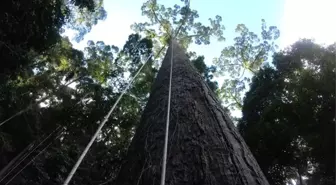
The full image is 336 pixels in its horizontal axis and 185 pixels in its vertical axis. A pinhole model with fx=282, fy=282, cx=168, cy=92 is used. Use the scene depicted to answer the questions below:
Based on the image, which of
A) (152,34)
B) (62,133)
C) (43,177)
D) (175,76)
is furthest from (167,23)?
(175,76)

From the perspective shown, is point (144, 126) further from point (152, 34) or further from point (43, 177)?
point (152, 34)

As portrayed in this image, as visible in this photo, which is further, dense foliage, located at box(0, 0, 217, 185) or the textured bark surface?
dense foliage, located at box(0, 0, 217, 185)

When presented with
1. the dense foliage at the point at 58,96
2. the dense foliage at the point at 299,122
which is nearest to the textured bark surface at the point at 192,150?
the dense foliage at the point at 58,96

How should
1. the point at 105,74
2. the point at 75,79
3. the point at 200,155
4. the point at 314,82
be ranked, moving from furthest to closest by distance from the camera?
the point at 75,79 → the point at 105,74 → the point at 314,82 → the point at 200,155

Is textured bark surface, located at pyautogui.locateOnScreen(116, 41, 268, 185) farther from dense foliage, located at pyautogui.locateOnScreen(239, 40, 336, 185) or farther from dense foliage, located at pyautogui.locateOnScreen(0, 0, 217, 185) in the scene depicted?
dense foliage, located at pyautogui.locateOnScreen(239, 40, 336, 185)

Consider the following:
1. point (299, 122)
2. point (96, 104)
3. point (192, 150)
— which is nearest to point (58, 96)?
point (96, 104)

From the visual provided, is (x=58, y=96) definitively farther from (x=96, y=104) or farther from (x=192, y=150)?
(x=192, y=150)

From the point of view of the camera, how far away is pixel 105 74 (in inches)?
469

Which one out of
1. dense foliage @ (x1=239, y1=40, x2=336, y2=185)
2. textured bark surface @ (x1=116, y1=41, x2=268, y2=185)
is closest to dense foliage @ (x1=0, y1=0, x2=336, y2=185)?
dense foliage @ (x1=239, y1=40, x2=336, y2=185)

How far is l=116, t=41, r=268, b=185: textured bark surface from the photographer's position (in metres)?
1.61

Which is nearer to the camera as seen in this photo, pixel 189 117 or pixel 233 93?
Answer: pixel 189 117

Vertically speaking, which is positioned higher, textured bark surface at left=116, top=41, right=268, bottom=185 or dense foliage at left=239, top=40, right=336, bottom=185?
dense foliage at left=239, top=40, right=336, bottom=185

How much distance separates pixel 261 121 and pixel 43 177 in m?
7.51

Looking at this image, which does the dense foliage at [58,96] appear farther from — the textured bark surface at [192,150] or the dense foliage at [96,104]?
the textured bark surface at [192,150]
